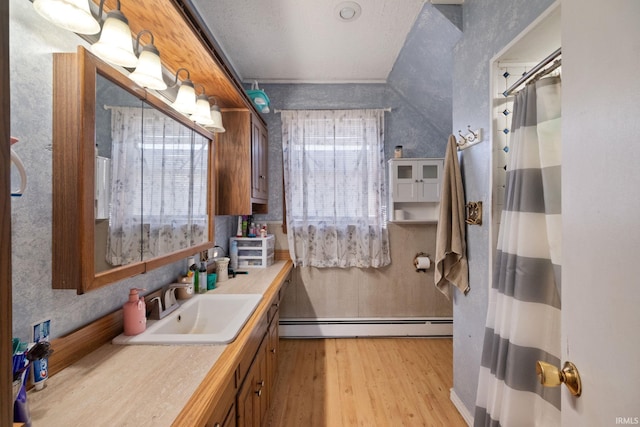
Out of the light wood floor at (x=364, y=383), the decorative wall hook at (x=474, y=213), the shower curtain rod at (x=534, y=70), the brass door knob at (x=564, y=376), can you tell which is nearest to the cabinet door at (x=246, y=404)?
the light wood floor at (x=364, y=383)

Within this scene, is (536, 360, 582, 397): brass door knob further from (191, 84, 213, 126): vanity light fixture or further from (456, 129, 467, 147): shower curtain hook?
(191, 84, 213, 126): vanity light fixture

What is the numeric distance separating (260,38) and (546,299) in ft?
7.86

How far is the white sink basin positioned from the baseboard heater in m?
1.32

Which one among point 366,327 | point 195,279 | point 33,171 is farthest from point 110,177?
point 366,327

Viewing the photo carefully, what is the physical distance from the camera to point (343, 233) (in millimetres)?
2699

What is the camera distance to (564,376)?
1.83ft

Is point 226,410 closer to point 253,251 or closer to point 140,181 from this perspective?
point 140,181

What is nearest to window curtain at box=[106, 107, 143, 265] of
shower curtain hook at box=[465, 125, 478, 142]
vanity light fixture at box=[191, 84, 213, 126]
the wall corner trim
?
vanity light fixture at box=[191, 84, 213, 126]

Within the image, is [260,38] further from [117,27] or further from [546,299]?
[546,299]

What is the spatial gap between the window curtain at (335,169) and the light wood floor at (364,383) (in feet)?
3.39

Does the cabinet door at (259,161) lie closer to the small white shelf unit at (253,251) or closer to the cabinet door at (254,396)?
the small white shelf unit at (253,251)

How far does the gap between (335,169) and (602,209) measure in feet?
7.38

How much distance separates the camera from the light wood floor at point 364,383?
169cm

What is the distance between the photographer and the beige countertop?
67 cm
